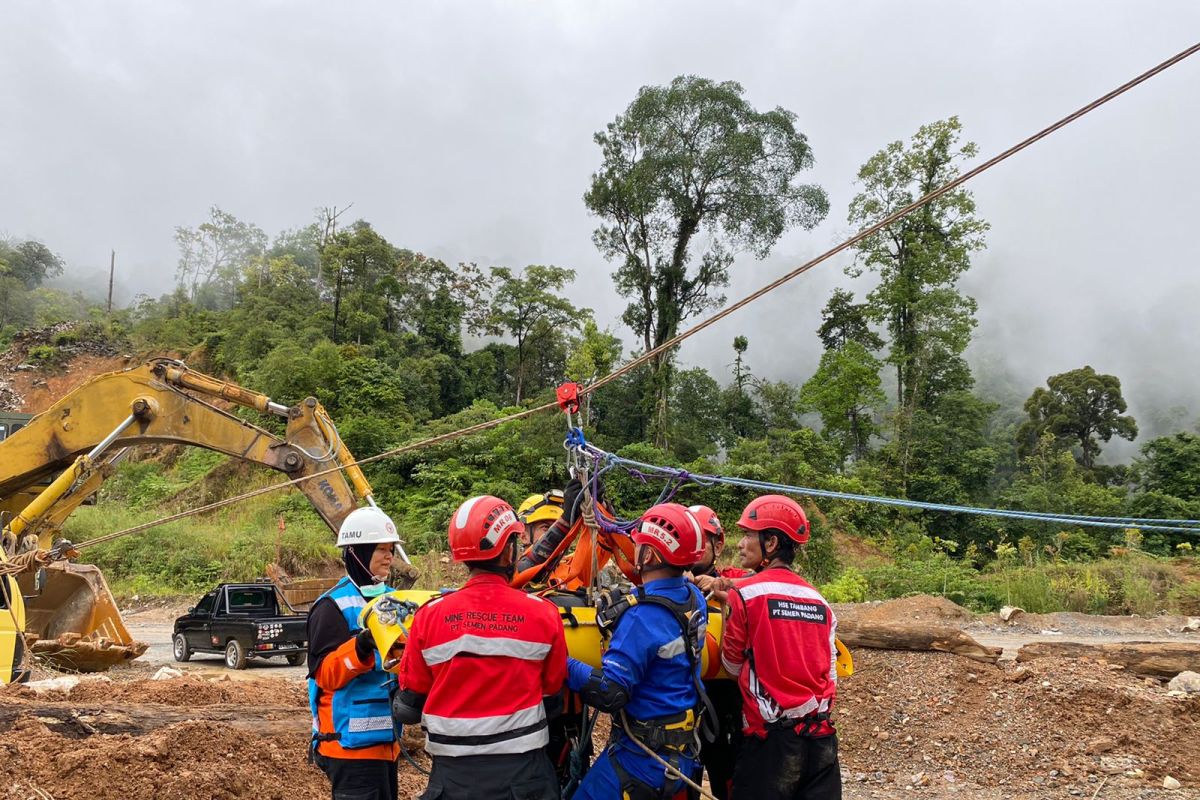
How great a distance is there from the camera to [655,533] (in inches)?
153

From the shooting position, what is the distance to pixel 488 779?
327 centimetres

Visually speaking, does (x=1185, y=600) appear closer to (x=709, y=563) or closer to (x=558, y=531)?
(x=709, y=563)

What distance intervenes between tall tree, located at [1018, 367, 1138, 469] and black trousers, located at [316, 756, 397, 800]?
44.7m

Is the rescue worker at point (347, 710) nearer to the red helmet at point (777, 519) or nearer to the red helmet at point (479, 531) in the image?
the red helmet at point (479, 531)

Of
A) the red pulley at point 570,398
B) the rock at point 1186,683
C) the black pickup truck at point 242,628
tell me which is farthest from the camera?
the black pickup truck at point 242,628

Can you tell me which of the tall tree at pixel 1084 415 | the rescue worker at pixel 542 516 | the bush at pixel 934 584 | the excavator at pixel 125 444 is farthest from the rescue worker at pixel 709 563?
the tall tree at pixel 1084 415

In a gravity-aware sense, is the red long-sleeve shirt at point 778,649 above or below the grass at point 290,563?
above

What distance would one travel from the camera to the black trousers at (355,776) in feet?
12.4

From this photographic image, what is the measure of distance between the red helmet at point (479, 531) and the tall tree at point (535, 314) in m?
39.8

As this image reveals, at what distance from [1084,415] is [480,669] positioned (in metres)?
47.4

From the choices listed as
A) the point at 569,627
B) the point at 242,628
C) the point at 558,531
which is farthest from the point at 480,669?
the point at 242,628

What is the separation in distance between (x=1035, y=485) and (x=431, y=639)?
34.4m

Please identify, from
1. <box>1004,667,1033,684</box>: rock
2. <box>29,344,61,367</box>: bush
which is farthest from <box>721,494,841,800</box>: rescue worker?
<box>29,344,61,367</box>: bush

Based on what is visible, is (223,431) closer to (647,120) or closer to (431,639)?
(431,639)
